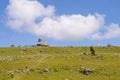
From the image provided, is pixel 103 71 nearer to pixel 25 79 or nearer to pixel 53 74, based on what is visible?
pixel 53 74

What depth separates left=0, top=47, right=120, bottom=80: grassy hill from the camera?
9925 cm

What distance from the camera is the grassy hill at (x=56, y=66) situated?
99.2 m

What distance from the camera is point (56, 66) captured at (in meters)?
107

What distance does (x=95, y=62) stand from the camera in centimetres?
11606

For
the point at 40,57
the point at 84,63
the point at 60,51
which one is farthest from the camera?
the point at 60,51

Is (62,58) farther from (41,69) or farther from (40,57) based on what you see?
(41,69)

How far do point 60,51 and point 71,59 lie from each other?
19.5 meters

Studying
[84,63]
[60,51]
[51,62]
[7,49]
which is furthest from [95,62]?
[7,49]

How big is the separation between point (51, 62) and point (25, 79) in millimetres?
20059

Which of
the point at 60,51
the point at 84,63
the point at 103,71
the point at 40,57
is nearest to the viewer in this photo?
the point at 103,71

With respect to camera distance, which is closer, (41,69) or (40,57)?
(41,69)

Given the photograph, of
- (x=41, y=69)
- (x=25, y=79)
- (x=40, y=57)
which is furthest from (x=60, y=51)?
(x=25, y=79)

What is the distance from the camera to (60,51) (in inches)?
5438

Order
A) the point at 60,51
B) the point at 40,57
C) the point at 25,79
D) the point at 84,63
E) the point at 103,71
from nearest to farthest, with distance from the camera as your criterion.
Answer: the point at 25,79 → the point at 103,71 → the point at 84,63 → the point at 40,57 → the point at 60,51
